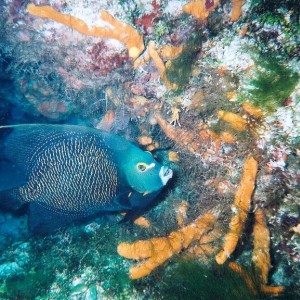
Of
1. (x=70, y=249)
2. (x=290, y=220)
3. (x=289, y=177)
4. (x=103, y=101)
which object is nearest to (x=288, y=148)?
(x=289, y=177)

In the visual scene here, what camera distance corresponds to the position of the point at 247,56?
265cm

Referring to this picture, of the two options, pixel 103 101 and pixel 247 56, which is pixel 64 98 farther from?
pixel 247 56

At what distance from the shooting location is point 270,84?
2.47 m

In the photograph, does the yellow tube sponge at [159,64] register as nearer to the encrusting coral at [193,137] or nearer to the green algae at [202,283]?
the encrusting coral at [193,137]

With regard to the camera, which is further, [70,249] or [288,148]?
[70,249]

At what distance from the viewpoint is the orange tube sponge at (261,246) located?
2.43 metres

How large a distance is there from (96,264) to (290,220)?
2199mm

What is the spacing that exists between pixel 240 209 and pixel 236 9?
2239mm

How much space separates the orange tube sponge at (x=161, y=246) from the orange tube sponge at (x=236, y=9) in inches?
91.5

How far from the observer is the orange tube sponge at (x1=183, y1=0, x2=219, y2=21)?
274cm

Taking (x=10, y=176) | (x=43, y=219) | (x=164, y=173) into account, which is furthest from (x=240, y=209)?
(x=10, y=176)

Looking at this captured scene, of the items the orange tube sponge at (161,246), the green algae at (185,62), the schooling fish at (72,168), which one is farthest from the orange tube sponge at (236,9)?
the orange tube sponge at (161,246)

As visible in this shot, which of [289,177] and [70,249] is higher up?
[289,177]

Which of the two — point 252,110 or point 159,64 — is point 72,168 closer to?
point 159,64
